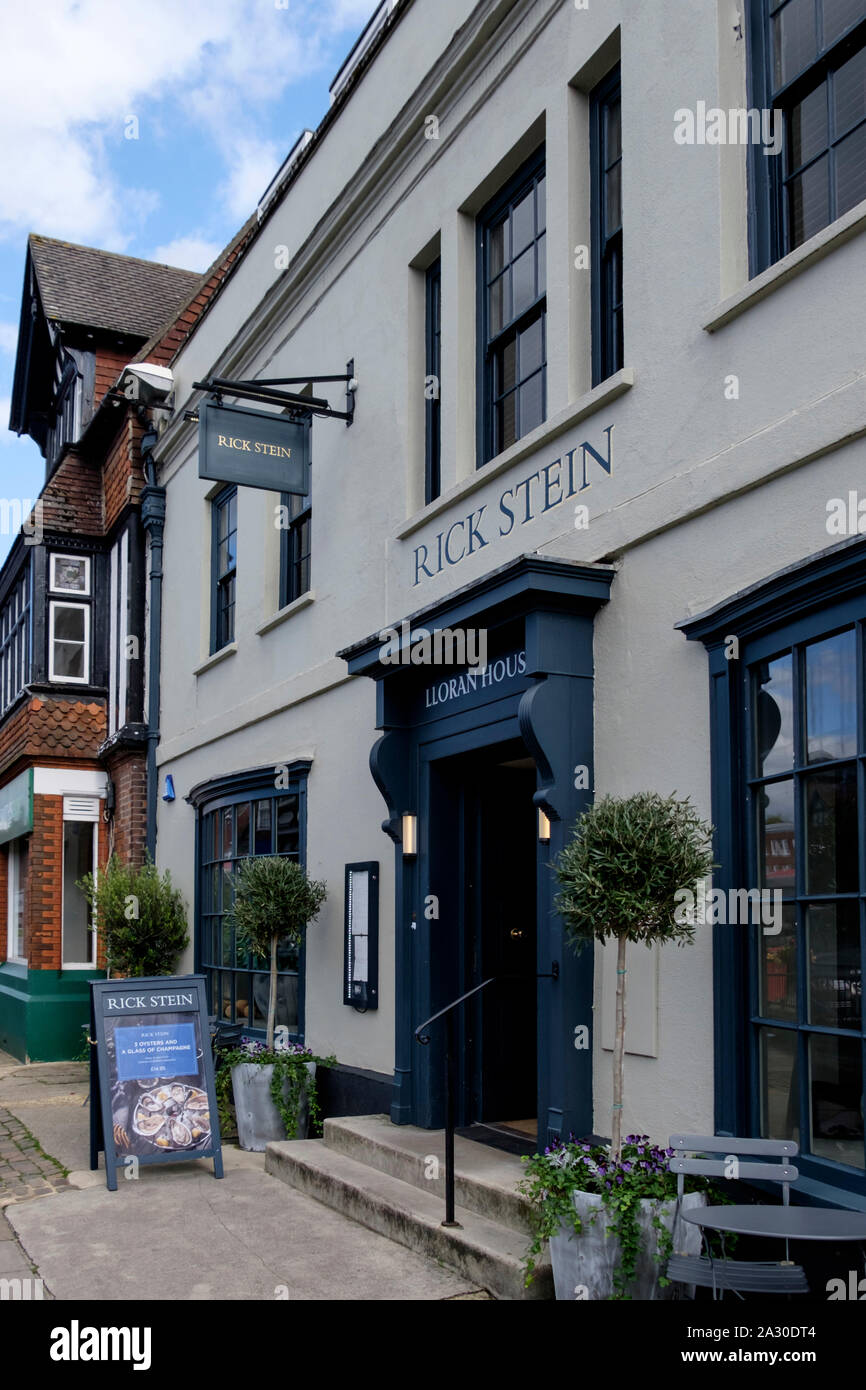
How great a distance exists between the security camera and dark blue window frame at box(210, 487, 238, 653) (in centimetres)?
171

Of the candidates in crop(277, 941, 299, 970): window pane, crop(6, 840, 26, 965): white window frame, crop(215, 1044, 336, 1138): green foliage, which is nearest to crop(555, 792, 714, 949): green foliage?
crop(215, 1044, 336, 1138): green foliage

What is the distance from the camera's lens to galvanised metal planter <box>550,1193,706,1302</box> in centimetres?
495

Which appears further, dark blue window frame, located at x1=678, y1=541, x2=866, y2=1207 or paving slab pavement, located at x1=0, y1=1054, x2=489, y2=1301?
paving slab pavement, located at x1=0, y1=1054, x2=489, y2=1301

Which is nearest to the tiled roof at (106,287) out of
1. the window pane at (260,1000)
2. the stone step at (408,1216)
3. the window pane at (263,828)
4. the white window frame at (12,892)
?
the white window frame at (12,892)

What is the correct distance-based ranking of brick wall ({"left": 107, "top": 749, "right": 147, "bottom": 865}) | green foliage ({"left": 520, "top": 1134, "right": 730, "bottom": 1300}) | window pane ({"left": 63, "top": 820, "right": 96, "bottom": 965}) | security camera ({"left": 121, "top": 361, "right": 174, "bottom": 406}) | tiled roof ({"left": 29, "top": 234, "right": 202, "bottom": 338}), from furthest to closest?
tiled roof ({"left": 29, "top": 234, "right": 202, "bottom": 338})
window pane ({"left": 63, "top": 820, "right": 96, "bottom": 965})
brick wall ({"left": 107, "top": 749, "right": 147, "bottom": 865})
security camera ({"left": 121, "top": 361, "right": 174, "bottom": 406})
green foliage ({"left": 520, "top": 1134, "right": 730, "bottom": 1300})

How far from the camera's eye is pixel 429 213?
28.3 feet

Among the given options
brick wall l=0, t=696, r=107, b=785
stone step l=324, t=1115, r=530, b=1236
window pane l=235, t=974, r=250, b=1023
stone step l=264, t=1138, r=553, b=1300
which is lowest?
stone step l=264, t=1138, r=553, b=1300

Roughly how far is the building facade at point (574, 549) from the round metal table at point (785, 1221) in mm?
281

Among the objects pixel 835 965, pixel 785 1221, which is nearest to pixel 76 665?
pixel 835 965

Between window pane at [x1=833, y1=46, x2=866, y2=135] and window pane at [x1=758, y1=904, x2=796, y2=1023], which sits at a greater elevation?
window pane at [x1=833, y1=46, x2=866, y2=135]

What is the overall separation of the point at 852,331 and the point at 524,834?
4.10 meters

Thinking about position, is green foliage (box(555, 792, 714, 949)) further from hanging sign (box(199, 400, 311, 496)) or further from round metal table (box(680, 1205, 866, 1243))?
hanging sign (box(199, 400, 311, 496))

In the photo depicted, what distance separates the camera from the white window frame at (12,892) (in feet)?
60.2
